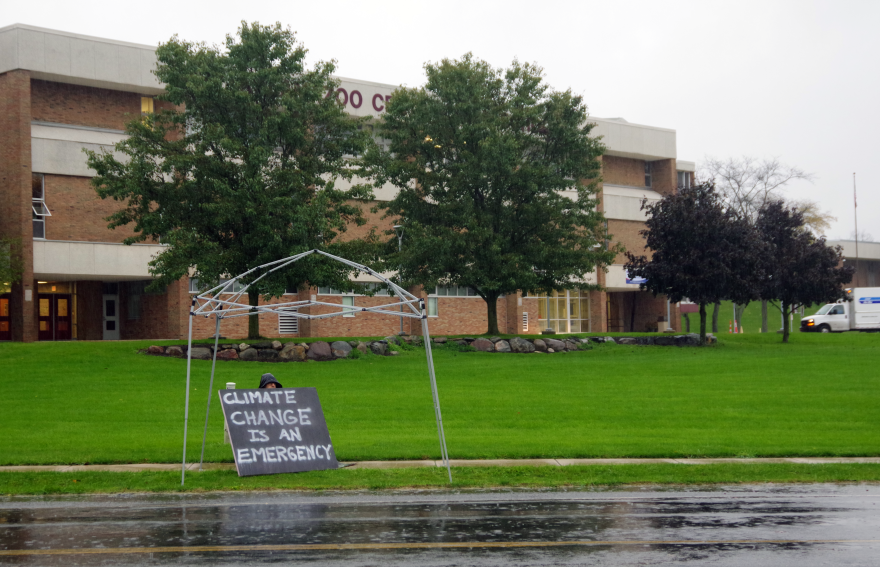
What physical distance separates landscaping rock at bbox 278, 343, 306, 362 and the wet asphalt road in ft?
60.5

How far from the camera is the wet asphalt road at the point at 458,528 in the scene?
7.35m

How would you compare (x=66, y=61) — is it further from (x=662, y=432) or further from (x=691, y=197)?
(x=662, y=432)

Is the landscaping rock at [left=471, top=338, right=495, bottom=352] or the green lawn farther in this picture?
the landscaping rock at [left=471, top=338, right=495, bottom=352]

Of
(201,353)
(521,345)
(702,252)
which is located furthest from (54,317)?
(702,252)

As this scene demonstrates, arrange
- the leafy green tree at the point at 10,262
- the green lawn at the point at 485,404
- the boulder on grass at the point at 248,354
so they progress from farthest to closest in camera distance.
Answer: the leafy green tree at the point at 10,262 → the boulder on grass at the point at 248,354 → the green lawn at the point at 485,404

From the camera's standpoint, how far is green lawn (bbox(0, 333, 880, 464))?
14445 mm

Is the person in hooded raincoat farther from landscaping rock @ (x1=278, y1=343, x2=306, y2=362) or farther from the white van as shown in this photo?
the white van

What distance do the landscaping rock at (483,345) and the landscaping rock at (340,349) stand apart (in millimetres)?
6086

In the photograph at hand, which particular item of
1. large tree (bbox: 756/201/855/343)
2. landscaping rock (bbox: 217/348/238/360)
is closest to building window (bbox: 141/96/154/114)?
landscaping rock (bbox: 217/348/238/360)

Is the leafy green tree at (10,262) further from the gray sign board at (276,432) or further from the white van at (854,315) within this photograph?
the white van at (854,315)

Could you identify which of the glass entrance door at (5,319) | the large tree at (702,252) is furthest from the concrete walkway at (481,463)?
the glass entrance door at (5,319)

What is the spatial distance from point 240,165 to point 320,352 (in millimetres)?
7220

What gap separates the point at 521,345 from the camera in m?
34.5

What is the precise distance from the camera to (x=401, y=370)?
27094mm
